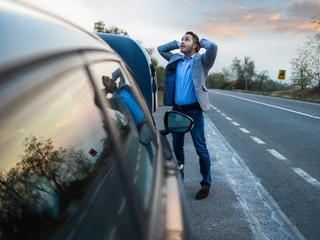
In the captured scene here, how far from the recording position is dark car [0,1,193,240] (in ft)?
2.60

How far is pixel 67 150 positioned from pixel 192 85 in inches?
123

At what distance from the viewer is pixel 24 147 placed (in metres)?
0.85

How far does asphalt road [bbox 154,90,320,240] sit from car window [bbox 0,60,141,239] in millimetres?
2216

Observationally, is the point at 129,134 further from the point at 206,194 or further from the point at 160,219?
Answer: the point at 206,194

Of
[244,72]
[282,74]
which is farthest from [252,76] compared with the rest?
[282,74]

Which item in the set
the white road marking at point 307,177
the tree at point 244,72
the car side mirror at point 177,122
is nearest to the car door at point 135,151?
the car side mirror at point 177,122

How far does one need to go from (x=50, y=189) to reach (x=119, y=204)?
298 millimetres

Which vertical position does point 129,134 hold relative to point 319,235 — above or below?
above

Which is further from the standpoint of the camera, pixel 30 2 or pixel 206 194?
pixel 206 194

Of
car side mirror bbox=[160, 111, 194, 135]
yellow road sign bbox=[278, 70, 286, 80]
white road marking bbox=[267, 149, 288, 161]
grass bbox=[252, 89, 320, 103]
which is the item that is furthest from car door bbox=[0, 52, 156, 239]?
yellow road sign bbox=[278, 70, 286, 80]

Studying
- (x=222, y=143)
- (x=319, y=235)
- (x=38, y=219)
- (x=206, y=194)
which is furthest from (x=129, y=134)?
(x=222, y=143)

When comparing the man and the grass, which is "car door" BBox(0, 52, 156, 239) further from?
the grass

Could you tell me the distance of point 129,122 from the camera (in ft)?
5.78

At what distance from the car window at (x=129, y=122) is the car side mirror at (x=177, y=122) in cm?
56
